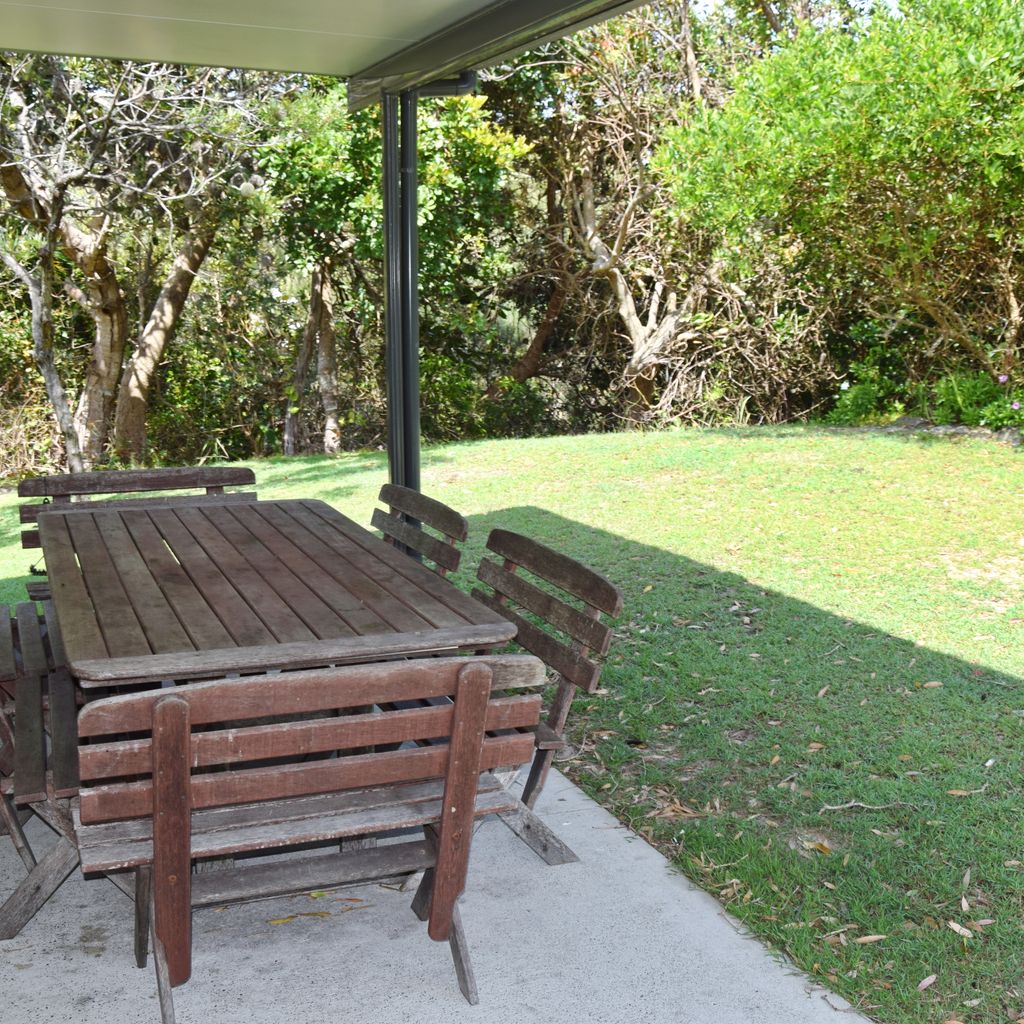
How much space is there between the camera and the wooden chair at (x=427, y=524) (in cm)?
399

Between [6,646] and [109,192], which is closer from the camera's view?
[6,646]

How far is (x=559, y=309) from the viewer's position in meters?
14.7

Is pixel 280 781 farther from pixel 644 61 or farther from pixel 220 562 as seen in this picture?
pixel 644 61

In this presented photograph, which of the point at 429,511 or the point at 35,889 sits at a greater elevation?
the point at 429,511

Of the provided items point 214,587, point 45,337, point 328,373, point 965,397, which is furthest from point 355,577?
point 328,373

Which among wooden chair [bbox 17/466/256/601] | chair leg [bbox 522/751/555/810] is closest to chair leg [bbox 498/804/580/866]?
chair leg [bbox 522/751/555/810]

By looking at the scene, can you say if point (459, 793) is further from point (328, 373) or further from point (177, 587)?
point (328, 373)

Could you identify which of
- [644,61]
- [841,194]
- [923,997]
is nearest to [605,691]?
[923,997]

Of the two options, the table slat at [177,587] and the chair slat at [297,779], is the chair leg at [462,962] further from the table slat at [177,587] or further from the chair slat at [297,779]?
the table slat at [177,587]

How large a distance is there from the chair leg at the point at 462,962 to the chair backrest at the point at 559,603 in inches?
28.7

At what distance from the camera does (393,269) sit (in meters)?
5.52

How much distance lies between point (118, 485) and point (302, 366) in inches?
358

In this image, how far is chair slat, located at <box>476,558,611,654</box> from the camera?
10.6ft

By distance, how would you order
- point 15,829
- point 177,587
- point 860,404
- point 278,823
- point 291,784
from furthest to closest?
point 860,404
point 177,587
point 15,829
point 278,823
point 291,784
